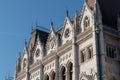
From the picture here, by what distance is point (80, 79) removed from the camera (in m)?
49.6

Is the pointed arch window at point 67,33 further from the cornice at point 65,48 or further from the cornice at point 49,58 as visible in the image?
the cornice at point 49,58

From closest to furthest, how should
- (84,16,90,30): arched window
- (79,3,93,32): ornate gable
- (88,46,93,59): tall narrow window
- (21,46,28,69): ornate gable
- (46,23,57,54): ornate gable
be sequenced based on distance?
(88,46,93,59): tall narrow window, (79,3,93,32): ornate gable, (84,16,90,30): arched window, (46,23,57,54): ornate gable, (21,46,28,69): ornate gable

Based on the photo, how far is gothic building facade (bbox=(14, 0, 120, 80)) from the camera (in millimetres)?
48156

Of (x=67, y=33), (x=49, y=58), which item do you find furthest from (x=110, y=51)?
(x=49, y=58)

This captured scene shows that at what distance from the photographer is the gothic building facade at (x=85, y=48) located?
48.2m

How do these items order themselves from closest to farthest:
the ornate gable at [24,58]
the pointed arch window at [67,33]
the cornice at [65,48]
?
the cornice at [65,48] < the pointed arch window at [67,33] < the ornate gable at [24,58]

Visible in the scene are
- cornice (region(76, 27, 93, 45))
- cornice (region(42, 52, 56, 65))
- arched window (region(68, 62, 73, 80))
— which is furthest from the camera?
cornice (region(42, 52, 56, 65))

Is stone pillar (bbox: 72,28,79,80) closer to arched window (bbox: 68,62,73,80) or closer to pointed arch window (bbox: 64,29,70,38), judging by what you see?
arched window (bbox: 68,62,73,80)

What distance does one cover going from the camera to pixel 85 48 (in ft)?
166

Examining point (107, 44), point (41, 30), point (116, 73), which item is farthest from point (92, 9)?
point (41, 30)

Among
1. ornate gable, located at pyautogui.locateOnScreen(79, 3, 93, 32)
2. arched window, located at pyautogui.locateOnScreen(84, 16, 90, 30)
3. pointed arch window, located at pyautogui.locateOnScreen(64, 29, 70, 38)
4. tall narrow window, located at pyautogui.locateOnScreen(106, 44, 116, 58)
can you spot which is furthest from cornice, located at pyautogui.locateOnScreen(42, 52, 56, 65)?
tall narrow window, located at pyautogui.locateOnScreen(106, 44, 116, 58)

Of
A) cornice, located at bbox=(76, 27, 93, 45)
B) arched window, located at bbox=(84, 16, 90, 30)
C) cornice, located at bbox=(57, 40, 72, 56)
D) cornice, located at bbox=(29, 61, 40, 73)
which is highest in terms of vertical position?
arched window, located at bbox=(84, 16, 90, 30)

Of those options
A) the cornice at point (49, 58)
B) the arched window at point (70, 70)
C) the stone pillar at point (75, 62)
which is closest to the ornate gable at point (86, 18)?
the stone pillar at point (75, 62)

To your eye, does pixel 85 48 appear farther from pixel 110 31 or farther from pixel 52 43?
pixel 52 43
